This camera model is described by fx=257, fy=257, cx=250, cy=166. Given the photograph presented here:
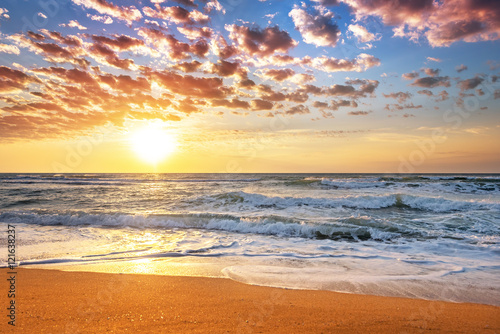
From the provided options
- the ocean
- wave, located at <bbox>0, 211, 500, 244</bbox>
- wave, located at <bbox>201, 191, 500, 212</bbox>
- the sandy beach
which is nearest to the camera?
the sandy beach

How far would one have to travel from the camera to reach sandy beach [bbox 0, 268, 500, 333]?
9.53ft

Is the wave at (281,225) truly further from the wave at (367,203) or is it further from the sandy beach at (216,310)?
the sandy beach at (216,310)

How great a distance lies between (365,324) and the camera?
3.03m

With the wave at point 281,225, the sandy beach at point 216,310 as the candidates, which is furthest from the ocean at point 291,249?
the sandy beach at point 216,310

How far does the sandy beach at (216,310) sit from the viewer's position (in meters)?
2.90

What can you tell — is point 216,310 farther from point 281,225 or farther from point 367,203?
point 367,203

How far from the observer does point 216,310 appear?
341 centimetres

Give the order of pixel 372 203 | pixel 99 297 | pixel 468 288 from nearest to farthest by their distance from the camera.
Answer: pixel 99 297
pixel 468 288
pixel 372 203

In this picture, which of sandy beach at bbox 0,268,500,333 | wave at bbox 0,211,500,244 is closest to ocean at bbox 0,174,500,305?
wave at bbox 0,211,500,244

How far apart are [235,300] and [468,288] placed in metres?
4.11

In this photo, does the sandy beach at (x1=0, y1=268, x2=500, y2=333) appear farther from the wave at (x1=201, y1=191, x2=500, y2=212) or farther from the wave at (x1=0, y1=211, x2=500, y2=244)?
the wave at (x1=201, y1=191, x2=500, y2=212)

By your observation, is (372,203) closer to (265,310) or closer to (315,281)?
(315,281)

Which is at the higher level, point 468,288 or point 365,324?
point 365,324

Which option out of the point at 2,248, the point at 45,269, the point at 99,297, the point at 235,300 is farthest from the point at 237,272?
the point at 2,248
